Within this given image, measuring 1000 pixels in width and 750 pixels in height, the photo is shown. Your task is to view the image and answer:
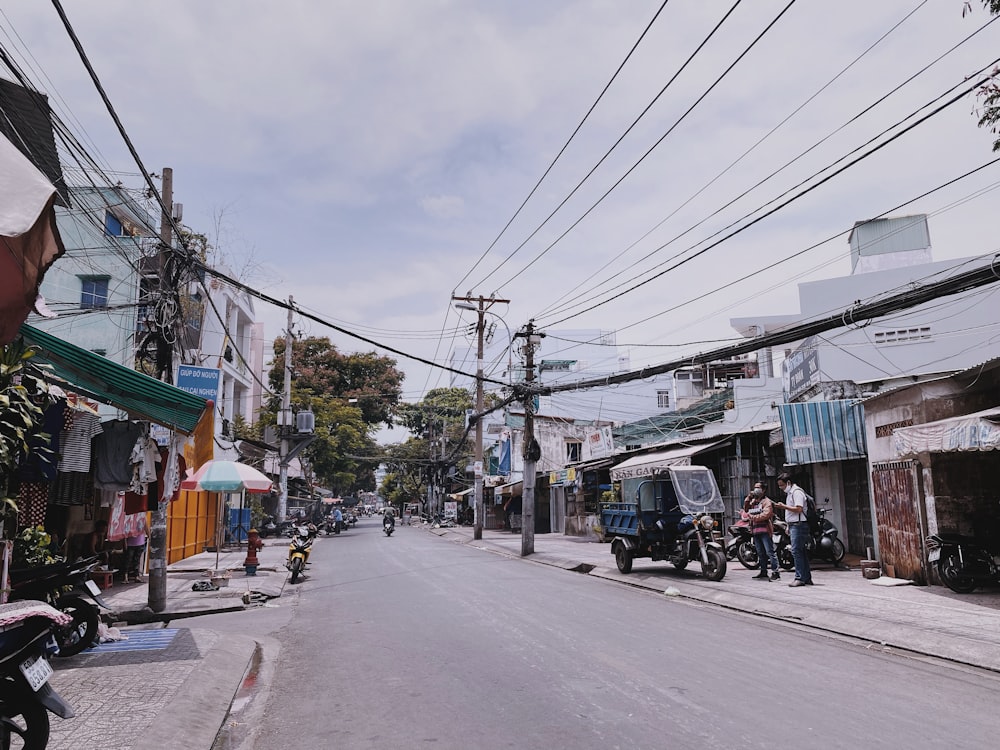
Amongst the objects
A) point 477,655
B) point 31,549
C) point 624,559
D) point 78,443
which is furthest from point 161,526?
point 624,559

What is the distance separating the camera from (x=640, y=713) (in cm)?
539

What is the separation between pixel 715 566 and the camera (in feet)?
45.7

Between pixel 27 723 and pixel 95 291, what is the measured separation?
853 inches

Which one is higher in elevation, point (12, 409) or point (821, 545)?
point (12, 409)

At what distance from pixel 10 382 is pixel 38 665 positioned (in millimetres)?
3455

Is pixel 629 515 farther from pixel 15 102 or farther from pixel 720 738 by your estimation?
pixel 15 102

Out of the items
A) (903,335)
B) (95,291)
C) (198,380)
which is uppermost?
(95,291)

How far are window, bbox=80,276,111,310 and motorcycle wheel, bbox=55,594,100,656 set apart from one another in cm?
1698

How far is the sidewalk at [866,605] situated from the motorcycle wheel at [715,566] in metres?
0.18

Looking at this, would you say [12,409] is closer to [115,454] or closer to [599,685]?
[115,454]

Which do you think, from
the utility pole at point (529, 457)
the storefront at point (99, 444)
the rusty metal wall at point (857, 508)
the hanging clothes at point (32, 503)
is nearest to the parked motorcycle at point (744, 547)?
the rusty metal wall at point (857, 508)

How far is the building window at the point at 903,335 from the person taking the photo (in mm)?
24859

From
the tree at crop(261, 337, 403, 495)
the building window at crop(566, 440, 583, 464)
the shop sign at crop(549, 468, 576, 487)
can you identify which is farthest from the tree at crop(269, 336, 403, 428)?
the shop sign at crop(549, 468, 576, 487)

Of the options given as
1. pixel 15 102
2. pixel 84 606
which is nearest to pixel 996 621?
pixel 84 606
